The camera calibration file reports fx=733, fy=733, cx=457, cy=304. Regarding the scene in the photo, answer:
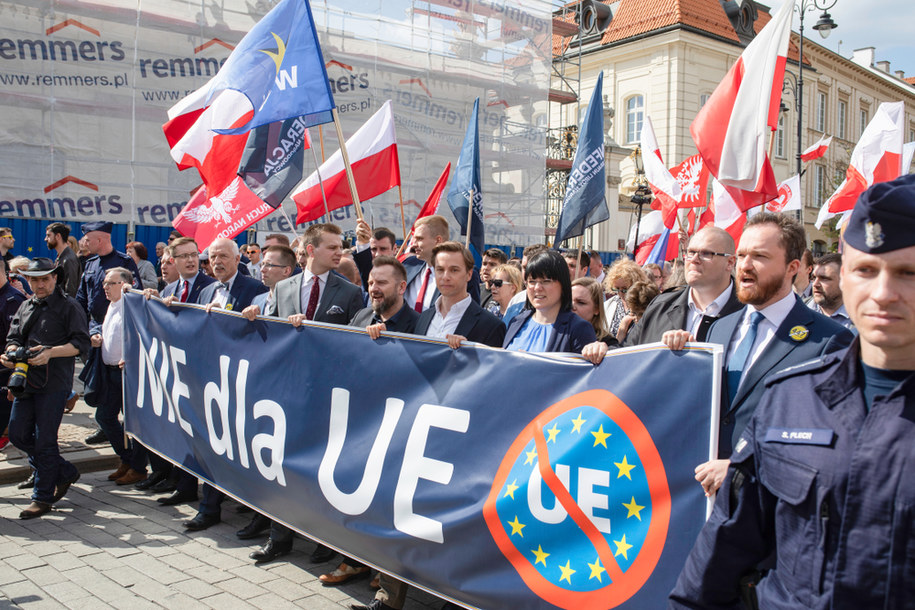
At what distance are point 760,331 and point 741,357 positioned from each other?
0.45ft

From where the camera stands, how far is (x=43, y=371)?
5.56 meters

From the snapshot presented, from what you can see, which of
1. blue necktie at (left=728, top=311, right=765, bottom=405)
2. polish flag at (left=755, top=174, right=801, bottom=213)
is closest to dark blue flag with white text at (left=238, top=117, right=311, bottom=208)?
blue necktie at (left=728, top=311, right=765, bottom=405)

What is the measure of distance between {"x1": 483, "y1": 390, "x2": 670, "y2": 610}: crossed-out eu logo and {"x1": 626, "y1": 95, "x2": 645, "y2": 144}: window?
111 ft

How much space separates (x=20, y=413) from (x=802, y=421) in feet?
18.7

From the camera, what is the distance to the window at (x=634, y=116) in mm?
34875

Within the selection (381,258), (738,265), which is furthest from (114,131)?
(738,265)

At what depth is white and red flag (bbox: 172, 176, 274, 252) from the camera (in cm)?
678

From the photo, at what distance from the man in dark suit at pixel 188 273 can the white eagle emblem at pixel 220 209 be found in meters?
0.46

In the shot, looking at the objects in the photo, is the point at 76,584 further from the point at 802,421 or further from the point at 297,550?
the point at 802,421

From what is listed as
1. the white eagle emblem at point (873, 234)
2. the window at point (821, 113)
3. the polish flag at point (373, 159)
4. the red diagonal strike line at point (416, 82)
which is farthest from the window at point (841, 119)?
the white eagle emblem at point (873, 234)

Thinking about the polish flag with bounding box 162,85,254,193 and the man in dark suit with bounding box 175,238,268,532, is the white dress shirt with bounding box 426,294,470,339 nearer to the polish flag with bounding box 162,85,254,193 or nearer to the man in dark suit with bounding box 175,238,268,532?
the man in dark suit with bounding box 175,238,268,532

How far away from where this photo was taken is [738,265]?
3.05m

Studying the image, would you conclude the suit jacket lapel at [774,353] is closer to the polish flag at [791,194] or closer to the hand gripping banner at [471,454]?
the hand gripping banner at [471,454]

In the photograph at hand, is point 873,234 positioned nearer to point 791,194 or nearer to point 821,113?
point 791,194
